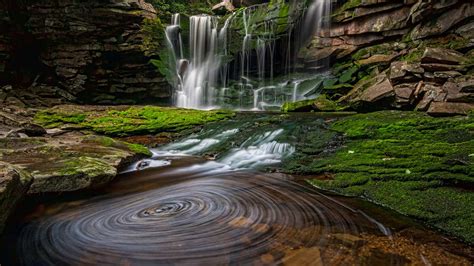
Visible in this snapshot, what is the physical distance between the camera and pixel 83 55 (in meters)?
Result: 19.3

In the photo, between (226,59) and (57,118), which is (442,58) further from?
(57,118)

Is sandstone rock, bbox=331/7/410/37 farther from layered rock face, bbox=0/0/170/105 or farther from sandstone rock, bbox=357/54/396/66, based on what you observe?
layered rock face, bbox=0/0/170/105

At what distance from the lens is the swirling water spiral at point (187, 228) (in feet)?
11.0

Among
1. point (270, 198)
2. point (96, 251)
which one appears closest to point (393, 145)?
point (270, 198)

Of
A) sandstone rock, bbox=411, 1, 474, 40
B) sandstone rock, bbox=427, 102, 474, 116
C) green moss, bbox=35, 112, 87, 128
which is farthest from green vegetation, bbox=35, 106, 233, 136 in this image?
sandstone rock, bbox=411, 1, 474, 40

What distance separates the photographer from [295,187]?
18.3 feet

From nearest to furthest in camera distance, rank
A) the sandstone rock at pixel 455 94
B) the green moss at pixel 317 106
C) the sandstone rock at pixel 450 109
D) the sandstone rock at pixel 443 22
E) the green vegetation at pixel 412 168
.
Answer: the green vegetation at pixel 412 168 < the sandstone rock at pixel 450 109 < the sandstone rock at pixel 455 94 < the green moss at pixel 317 106 < the sandstone rock at pixel 443 22

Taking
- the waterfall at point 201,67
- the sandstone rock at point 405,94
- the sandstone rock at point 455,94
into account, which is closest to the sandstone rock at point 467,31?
the sandstone rock at point 405,94

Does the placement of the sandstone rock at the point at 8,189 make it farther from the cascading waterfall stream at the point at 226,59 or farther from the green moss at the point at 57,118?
the cascading waterfall stream at the point at 226,59

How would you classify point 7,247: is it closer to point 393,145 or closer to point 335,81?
point 393,145

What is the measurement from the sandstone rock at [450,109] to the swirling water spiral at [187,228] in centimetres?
625

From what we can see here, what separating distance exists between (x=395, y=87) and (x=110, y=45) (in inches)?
633

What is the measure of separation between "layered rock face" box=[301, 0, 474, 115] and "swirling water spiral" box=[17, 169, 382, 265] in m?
7.12

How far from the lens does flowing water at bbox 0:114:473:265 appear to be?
328cm
